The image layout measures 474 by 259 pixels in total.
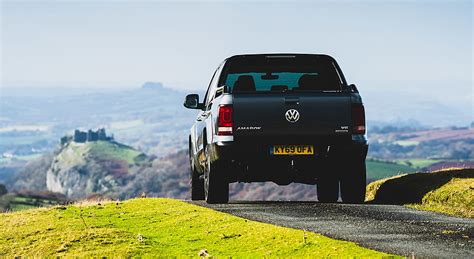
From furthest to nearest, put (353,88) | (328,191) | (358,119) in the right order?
1. (328,191)
2. (353,88)
3. (358,119)

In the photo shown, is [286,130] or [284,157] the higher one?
[286,130]

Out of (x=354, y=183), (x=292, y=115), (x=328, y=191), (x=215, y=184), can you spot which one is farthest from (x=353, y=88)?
(x=328, y=191)

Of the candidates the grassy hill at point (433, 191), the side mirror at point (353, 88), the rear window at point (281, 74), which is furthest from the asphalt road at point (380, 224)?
the rear window at point (281, 74)

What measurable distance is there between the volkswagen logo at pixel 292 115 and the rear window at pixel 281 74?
2.12 ft

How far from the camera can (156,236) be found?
1251cm

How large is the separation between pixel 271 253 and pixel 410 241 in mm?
1885

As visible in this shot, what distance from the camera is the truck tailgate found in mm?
14844

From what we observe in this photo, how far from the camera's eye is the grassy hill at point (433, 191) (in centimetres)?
1487

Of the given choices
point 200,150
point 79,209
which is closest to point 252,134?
point 200,150

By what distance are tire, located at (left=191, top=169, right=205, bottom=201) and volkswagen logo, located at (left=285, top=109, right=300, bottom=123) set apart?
5.92 metres

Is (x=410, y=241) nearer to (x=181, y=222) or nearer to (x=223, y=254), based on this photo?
(x=223, y=254)

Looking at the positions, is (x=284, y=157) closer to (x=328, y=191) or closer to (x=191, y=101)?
(x=328, y=191)

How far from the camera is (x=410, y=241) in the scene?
10.3m

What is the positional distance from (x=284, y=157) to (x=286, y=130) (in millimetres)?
559
